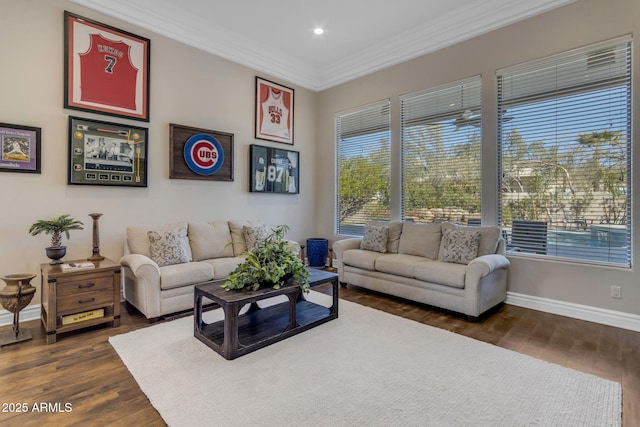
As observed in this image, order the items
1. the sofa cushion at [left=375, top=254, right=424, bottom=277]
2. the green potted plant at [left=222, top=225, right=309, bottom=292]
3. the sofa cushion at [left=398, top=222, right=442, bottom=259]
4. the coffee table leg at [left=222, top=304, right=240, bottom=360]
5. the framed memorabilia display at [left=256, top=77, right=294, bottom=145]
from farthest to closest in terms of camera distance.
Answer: the framed memorabilia display at [left=256, top=77, right=294, bottom=145] → the sofa cushion at [left=398, top=222, right=442, bottom=259] → the sofa cushion at [left=375, top=254, right=424, bottom=277] → the green potted plant at [left=222, top=225, right=309, bottom=292] → the coffee table leg at [left=222, top=304, right=240, bottom=360]

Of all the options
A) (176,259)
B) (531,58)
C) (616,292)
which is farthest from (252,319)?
(531,58)

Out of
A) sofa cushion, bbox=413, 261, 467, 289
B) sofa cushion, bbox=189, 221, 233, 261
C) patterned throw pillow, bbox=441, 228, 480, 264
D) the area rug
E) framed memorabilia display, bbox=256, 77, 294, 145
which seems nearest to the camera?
the area rug

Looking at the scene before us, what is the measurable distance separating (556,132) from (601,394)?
8.84ft

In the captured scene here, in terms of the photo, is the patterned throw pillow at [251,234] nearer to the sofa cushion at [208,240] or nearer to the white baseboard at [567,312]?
the sofa cushion at [208,240]

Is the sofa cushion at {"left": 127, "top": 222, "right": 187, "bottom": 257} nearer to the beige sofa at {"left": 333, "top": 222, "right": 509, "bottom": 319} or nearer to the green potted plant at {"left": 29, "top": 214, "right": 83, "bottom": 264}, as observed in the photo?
the green potted plant at {"left": 29, "top": 214, "right": 83, "bottom": 264}

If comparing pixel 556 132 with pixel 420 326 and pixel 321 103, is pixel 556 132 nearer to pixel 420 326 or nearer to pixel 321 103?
pixel 420 326

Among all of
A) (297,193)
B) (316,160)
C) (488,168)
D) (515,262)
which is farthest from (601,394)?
(316,160)

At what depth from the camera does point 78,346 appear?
2.64 metres

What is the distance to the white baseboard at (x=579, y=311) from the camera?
10.2 ft

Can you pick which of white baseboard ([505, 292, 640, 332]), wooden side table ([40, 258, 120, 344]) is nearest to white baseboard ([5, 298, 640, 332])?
white baseboard ([505, 292, 640, 332])

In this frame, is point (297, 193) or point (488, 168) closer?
point (488, 168)

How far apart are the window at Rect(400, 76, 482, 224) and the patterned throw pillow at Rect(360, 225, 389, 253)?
613mm

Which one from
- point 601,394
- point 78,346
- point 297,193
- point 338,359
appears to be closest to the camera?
point 601,394

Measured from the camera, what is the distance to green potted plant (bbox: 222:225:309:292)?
269cm
